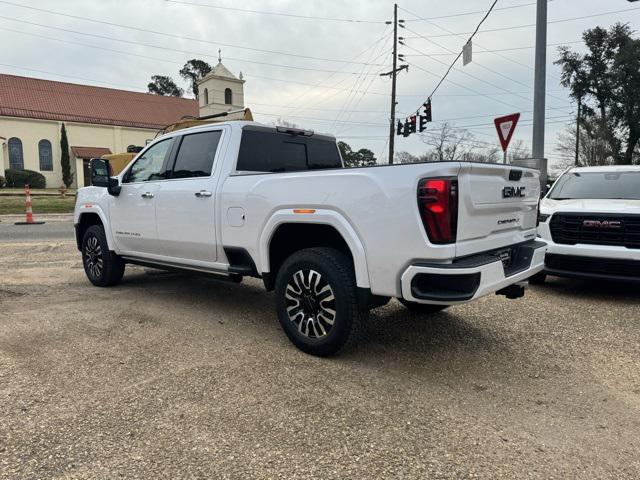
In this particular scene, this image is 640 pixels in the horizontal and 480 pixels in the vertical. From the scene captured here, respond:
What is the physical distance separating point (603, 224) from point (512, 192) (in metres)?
2.81

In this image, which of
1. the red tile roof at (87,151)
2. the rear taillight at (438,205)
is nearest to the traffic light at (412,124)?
the rear taillight at (438,205)

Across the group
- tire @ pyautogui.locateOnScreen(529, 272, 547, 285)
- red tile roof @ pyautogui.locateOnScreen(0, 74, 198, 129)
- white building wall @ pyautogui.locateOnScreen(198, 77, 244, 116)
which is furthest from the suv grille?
red tile roof @ pyautogui.locateOnScreen(0, 74, 198, 129)

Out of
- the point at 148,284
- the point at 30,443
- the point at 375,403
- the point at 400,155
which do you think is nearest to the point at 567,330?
the point at 375,403

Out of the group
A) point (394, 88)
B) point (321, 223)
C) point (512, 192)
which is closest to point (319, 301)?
point (321, 223)

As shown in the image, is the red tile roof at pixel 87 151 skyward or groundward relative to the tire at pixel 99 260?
skyward

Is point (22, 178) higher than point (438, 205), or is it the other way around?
point (22, 178)

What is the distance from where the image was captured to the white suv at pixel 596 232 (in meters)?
5.71

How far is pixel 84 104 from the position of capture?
49.2 m

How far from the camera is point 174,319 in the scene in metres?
4.92

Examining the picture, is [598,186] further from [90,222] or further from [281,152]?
[90,222]

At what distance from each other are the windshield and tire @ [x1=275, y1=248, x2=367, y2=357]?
480cm

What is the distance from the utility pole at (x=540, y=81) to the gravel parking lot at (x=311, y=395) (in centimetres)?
530

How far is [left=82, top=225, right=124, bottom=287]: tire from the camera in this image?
20.1ft

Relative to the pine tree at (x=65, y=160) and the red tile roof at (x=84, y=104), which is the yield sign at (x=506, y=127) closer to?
the pine tree at (x=65, y=160)
